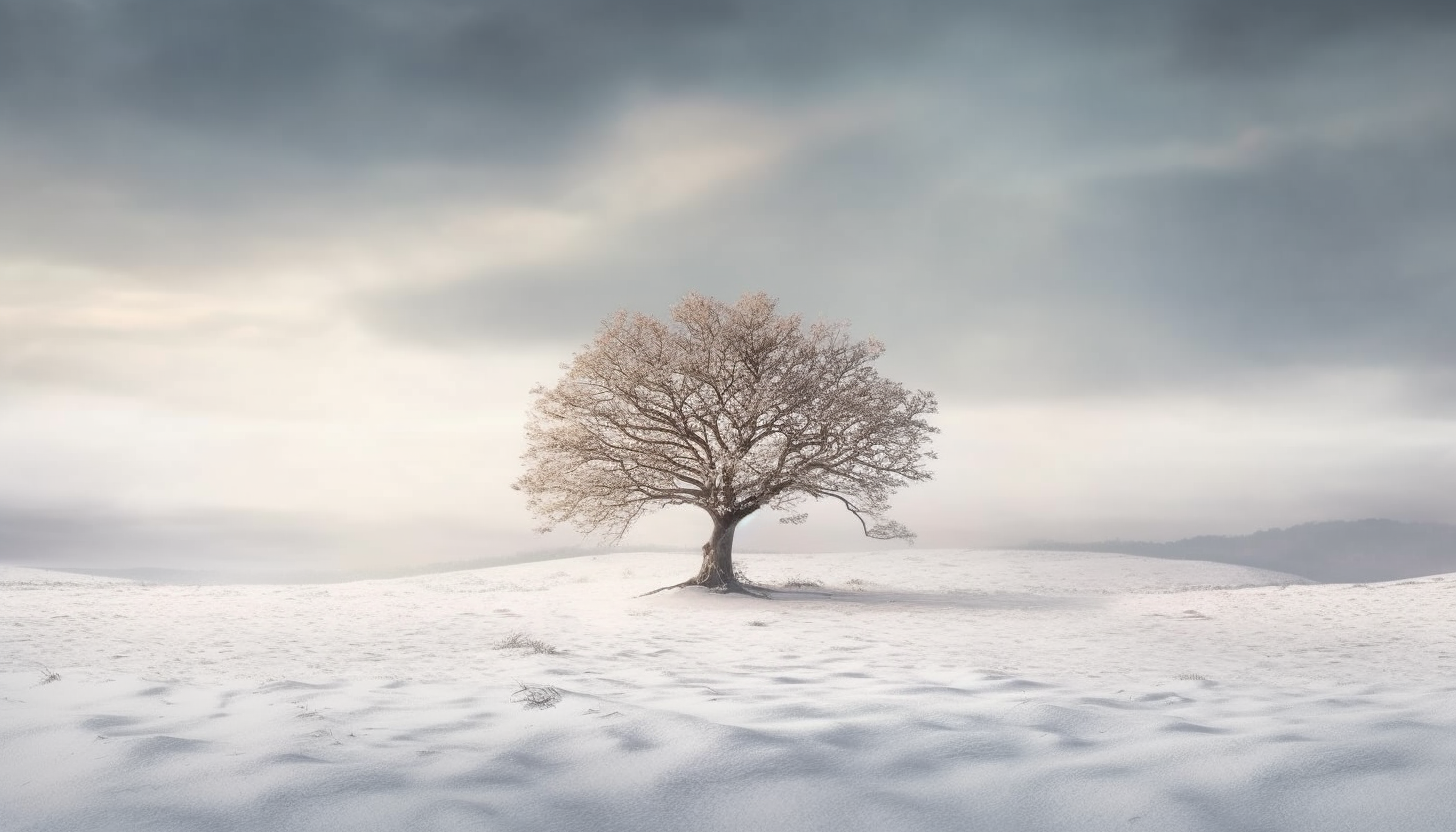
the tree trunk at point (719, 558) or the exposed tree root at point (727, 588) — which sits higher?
the tree trunk at point (719, 558)

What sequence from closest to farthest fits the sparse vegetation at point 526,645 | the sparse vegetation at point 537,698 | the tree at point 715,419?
1. the sparse vegetation at point 537,698
2. the sparse vegetation at point 526,645
3. the tree at point 715,419

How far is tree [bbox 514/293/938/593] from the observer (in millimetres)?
19531

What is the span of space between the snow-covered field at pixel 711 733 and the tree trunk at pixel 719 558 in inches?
290

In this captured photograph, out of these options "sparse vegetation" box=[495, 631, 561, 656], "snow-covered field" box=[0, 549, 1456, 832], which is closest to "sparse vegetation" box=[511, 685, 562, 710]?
"snow-covered field" box=[0, 549, 1456, 832]

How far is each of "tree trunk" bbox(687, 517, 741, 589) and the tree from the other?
4 cm

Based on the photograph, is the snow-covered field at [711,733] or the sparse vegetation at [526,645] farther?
the sparse vegetation at [526,645]

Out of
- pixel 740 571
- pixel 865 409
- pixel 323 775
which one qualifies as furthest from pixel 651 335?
pixel 323 775

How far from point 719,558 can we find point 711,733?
16.1m

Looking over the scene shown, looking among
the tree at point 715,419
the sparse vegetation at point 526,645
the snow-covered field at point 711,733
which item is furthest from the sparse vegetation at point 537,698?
the tree at point 715,419

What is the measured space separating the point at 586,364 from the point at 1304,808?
56.7 feet

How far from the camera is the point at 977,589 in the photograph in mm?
24594

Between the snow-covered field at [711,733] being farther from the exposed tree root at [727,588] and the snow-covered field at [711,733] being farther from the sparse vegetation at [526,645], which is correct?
the exposed tree root at [727,588]

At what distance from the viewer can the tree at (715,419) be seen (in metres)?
19.5

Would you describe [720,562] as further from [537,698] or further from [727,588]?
[537,698]
